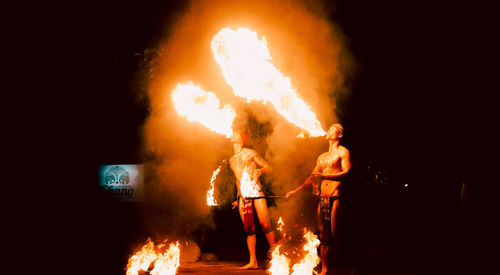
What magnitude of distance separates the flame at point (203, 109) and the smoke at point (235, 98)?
1.42 m

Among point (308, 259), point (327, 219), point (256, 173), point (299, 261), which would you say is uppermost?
point (256, 173)

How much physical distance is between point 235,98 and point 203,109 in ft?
6.53

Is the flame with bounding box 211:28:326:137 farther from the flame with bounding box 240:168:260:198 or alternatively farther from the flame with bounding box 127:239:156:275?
the flame with bounding box 127:239:156:275

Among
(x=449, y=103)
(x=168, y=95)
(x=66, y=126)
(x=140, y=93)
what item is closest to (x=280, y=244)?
(x=168, y=95)

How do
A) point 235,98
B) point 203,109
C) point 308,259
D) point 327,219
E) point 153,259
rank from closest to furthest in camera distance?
1. point 308,259
2. point 153,259
3. point 327,219
4. point 203,109
5. point 235,98

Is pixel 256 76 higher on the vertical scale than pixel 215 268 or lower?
higher

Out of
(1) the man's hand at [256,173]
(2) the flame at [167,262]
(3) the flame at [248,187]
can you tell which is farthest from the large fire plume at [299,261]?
(2) the flame at [167,262]

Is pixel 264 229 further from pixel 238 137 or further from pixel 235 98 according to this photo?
pixel 235 98

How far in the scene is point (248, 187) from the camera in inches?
251

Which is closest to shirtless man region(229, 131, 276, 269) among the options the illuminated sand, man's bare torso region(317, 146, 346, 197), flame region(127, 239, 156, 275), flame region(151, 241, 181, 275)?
the illuminated sand

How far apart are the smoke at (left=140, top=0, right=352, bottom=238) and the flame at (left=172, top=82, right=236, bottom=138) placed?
142 centimetres

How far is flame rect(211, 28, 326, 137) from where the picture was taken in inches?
245

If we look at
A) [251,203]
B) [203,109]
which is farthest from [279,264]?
[203,109]

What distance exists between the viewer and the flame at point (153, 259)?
5.39 meters
